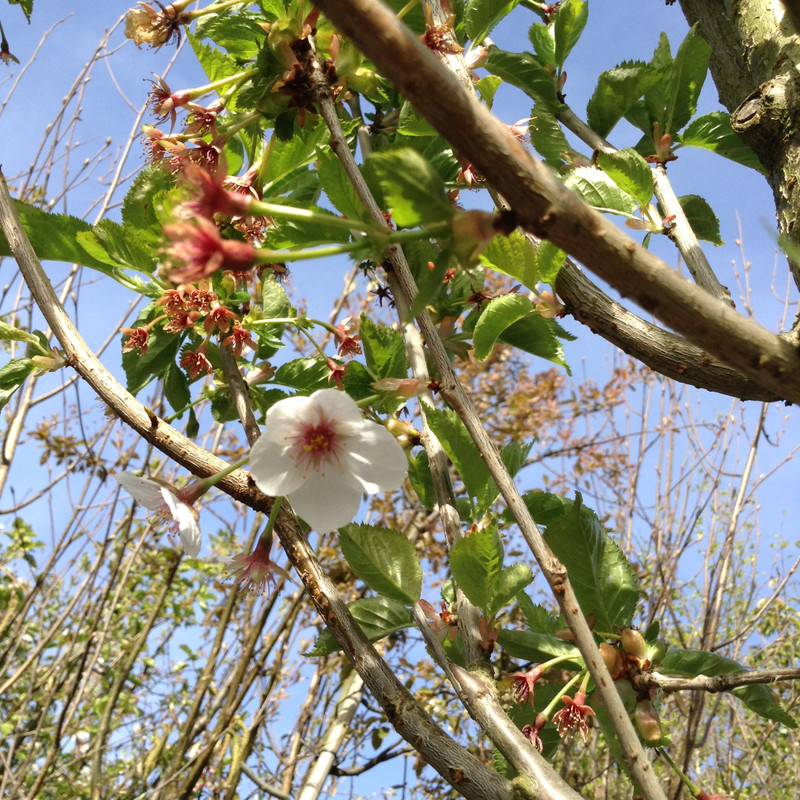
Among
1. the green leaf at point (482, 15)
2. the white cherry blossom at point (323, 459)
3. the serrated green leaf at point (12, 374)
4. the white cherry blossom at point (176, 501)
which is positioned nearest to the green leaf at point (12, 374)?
the serrated green leaf at point (12, 374)

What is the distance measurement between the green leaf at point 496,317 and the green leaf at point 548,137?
0.33m

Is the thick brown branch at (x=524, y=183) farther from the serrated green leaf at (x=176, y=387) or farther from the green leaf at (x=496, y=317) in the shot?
the serrated green leaf at (x=176, y=387)

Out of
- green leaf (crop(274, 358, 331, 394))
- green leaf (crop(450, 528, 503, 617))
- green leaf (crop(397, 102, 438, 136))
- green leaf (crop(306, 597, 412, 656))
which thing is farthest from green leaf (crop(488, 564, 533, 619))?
green leaf (crop(397, 102, 438, 136))

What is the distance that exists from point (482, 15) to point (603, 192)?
30cm

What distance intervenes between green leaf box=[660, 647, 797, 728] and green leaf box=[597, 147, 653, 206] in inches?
22.6

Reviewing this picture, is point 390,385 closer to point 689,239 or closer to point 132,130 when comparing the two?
point 689,239

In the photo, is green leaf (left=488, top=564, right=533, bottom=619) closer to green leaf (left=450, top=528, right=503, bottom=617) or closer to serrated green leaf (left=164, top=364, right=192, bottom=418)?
green leaf (left=450, top=528, right=503, bottom=617)

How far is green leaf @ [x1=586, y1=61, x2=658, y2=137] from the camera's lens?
1002 millimetres

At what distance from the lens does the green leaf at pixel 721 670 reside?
0.84 metres

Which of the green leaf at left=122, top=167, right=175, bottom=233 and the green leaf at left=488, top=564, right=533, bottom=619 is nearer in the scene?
the green leaf at left=488, top=564, right=533, bottom=619

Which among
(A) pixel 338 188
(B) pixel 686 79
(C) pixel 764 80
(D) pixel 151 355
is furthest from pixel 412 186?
(C) pixel 764 80

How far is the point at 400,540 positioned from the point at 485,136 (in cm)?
53

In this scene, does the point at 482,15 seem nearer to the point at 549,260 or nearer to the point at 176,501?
the point at 549,260

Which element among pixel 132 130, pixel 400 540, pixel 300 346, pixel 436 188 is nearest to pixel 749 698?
pixel 400 540
